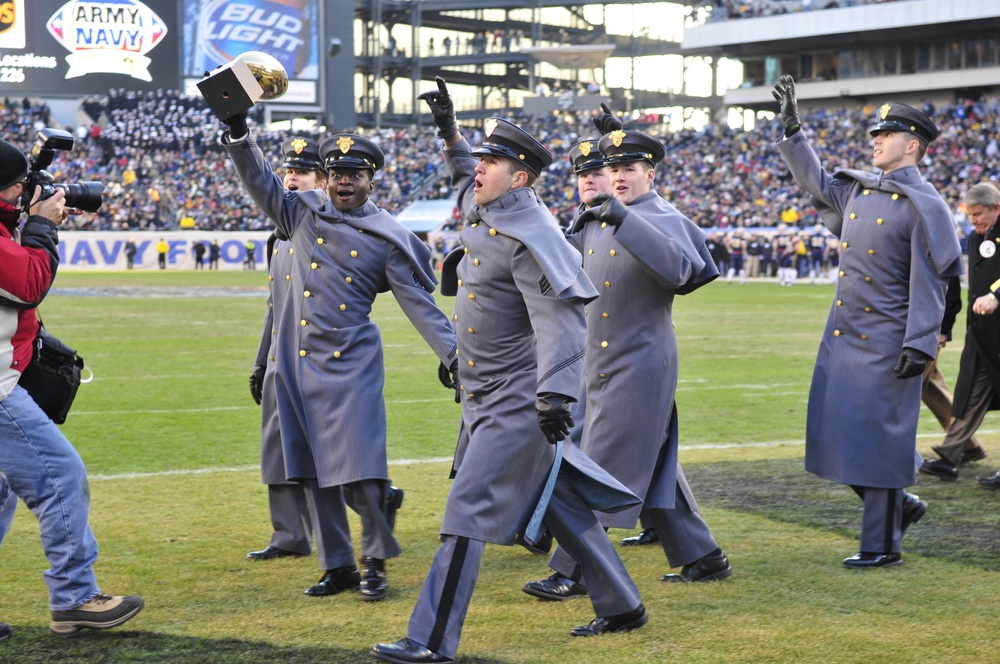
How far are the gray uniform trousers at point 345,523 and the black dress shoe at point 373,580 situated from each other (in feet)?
0.11

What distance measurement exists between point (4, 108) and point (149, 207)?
8.83 m

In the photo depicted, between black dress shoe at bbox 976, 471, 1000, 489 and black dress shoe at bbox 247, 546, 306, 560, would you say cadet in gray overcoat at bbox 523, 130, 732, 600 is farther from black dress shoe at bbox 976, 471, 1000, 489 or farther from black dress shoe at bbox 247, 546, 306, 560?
black dress shoe at bbox 976, 471, 1000, 489

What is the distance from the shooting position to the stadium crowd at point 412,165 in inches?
1783

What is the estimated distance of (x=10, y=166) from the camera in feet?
15.1

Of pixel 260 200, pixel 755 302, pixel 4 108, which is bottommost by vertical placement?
pixel 755 302

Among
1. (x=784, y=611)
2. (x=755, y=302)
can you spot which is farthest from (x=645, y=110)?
(x=784, y=611)

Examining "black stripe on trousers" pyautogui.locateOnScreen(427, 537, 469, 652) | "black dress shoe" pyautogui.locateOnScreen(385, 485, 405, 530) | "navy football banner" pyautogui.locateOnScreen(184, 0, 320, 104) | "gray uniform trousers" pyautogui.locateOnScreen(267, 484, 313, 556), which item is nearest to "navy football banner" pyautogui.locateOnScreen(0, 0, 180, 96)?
"navy football banner" pyautogui.locateOnScreen(184, 0, 320, 104)

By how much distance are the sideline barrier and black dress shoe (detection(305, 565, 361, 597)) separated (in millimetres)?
36267

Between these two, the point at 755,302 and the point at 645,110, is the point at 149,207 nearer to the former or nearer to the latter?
the point at 755,302

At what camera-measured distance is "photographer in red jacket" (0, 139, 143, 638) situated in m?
4.66

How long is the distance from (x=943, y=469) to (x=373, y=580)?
4.51 metres

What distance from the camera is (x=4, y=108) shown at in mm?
49094

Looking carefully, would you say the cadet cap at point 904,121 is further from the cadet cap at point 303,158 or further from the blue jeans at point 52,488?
the blue jeans at point 52,488

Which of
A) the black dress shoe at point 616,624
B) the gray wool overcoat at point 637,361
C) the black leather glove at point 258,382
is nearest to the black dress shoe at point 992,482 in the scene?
the gray wool overcoat at point 637,361
